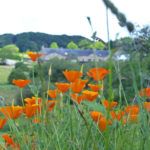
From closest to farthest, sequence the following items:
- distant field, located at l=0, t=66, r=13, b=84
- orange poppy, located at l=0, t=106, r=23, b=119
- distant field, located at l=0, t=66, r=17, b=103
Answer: orange poppy, located at l=0, t=106, r=23, b=119, distant field, located at l=0, t=66, r=17, b=103, distant field, located at l=0, t=66, r=13, b=84

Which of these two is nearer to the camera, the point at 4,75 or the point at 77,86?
the point at 77,86

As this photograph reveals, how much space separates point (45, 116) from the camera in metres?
1.45

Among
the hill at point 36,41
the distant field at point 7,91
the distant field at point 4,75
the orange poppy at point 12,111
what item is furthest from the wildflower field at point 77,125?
the distant field at point 4,75

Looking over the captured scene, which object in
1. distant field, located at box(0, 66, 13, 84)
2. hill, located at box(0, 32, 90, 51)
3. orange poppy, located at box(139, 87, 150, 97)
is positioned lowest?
distant field, located at box(0, 66, 13, 84)

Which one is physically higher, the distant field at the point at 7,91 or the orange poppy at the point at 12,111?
the orange poppy at the point at 12,111

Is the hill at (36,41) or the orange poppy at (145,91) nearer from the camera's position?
the orange poppy at (145,91)

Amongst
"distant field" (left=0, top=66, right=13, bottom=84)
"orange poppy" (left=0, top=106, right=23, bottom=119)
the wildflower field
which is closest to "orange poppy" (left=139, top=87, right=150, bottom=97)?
the wildflower field

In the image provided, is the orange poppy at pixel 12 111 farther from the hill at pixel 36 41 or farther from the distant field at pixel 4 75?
the distant field at pixel 4 75

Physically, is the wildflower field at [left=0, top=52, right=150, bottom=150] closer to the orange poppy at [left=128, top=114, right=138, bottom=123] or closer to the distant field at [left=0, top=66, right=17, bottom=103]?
the orange poppy at [left=128, top=114, right=138, bottom=123]

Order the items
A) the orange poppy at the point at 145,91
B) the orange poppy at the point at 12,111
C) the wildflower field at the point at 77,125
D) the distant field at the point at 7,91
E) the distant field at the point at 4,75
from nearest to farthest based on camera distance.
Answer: the orange poppy at the point at 145,91, the wildflower field at the point at 77,125, the orange poppy at the point at 12,111, the distant field at the point at 7,91, the distant field at the point at 4,75

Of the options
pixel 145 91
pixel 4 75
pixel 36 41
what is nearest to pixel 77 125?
pixel 145 91

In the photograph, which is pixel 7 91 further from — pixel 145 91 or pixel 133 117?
pixel 145 91

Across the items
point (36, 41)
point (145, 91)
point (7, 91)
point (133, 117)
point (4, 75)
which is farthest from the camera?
point (4, 75)

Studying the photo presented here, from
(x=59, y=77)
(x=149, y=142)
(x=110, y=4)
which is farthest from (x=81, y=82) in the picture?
(x=59, y=77)
